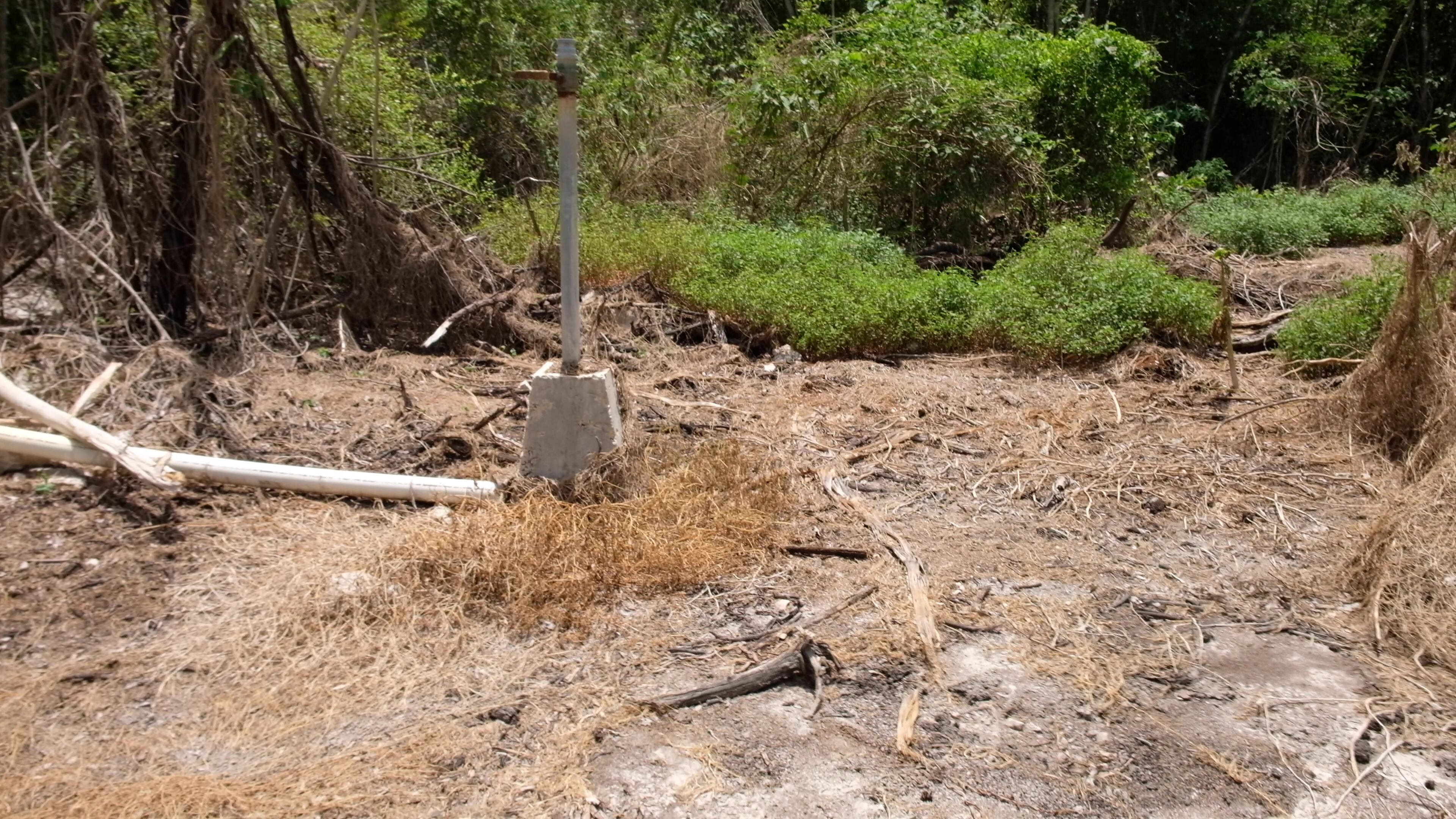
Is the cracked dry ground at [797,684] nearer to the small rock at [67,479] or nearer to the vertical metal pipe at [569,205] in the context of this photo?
the small rock at [67,479]

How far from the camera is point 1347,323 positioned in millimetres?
7012

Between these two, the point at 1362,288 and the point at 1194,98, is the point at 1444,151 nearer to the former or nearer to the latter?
the point at 1362,288

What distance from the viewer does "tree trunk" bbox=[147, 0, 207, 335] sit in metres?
6.30

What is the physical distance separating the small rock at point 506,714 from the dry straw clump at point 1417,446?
296 cm

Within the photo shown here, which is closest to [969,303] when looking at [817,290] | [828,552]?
[817,290]

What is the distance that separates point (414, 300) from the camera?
7.66 meters

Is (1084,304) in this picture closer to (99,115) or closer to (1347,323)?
(1347,323)

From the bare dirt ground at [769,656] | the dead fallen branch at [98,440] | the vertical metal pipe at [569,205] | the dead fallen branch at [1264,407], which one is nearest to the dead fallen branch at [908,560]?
the bare dirt ground at [769,656]

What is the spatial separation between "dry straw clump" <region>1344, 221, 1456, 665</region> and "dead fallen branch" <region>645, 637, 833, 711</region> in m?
2.02

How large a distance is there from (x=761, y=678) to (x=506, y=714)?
808 millimetres

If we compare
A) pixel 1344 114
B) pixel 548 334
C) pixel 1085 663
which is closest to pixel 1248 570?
pixel 1085 663

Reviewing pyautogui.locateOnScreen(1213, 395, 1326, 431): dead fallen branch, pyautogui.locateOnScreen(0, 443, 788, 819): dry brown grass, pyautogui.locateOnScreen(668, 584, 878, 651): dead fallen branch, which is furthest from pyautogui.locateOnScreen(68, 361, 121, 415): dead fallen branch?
pyautogui.locateOnScreen(1213, 395, 1326, 431): dead fallen branch

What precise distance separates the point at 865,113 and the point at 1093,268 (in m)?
4.04

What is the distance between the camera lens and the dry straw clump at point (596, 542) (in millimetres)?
4000
